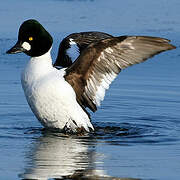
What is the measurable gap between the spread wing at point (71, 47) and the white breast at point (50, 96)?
1.13 metres

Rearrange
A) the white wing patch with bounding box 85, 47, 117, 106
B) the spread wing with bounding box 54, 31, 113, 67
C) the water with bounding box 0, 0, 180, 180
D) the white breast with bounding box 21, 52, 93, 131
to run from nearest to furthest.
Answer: the water with bounding box 0, 0, 180, 180 → the white breast with bounding box 21, 52, 93, 131 → the white wing patch with bounding box 85, 47, 117, 106 → the spread wing with bounding box 54, 31, 113, 67

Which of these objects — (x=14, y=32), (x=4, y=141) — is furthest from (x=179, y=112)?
(x=14, y=32)

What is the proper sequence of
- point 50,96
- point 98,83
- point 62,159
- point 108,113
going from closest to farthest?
point 62,159, point 50,96, point 98,83, point 108,113

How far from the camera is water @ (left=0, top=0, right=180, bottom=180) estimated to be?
6180 millimetres

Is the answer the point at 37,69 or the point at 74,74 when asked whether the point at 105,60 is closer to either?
the point at 74,74

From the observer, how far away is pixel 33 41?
8094mm

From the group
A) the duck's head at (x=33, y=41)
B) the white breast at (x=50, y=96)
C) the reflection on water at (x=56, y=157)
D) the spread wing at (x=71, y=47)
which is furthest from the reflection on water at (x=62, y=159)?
the spread wing at (x=71, y=47)

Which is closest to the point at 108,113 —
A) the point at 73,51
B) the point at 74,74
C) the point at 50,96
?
the point at 73,51

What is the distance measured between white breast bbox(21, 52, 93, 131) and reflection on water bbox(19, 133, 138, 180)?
22 centimetres

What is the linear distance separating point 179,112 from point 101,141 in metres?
1.88

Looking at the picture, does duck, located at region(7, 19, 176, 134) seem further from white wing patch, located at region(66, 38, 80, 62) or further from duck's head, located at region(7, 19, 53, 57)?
white wing patch, located at region(66, 38, 80, 62)

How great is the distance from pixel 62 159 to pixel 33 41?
2041 millimetres

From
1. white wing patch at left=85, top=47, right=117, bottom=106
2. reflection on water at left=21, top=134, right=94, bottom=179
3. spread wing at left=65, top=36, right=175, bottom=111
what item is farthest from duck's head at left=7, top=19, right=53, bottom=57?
reflection on water at left=21, top=134, right=94, bottom=179

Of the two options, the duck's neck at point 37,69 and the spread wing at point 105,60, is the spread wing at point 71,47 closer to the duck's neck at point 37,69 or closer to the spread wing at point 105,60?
the duck's neck at point 37,69
